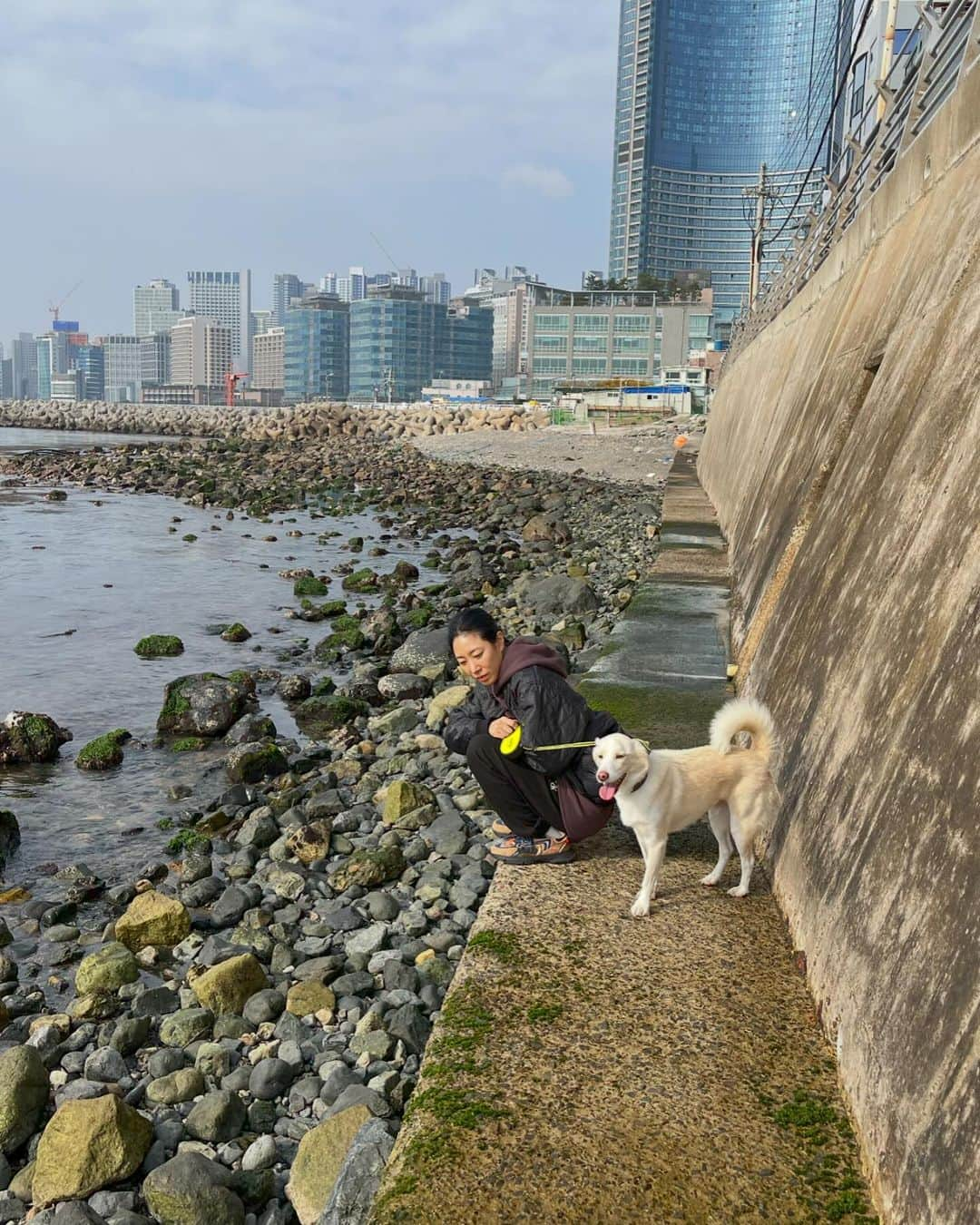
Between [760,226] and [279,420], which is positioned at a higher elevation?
[760,226]

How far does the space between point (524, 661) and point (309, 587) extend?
46.1 feet

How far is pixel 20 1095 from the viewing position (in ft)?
13.2

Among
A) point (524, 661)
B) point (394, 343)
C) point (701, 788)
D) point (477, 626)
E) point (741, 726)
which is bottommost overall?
point (701, 788)

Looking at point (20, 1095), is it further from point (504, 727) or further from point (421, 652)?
point (421, 652)

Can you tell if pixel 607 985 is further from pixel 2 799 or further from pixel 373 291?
pixel 373 291

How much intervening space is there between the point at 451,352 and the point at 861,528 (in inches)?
5848

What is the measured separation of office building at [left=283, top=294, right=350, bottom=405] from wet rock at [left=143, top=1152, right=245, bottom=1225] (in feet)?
502

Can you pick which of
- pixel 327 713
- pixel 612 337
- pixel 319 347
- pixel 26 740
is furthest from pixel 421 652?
pixel 319 347

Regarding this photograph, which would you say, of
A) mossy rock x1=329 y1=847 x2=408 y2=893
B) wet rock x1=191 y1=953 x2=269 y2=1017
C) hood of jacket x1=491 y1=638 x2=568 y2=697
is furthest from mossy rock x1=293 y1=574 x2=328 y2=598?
hood of jacket x1=491 y1=638 x2=568 y2=697

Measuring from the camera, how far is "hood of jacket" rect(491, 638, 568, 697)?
4.46m

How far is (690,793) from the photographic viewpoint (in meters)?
4.05

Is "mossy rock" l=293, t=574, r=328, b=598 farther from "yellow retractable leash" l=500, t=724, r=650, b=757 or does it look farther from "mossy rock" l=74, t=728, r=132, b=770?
"yellow retractable leash" l=500, t=724, r=650, b=757

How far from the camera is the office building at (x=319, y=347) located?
153 meters

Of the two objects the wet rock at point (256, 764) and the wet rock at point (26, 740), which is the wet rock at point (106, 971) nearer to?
the wet rock at point (256, 764)
